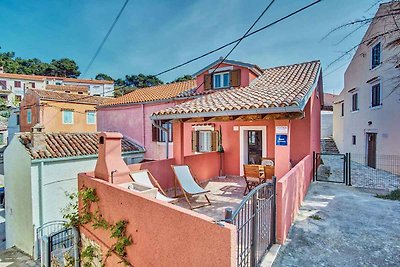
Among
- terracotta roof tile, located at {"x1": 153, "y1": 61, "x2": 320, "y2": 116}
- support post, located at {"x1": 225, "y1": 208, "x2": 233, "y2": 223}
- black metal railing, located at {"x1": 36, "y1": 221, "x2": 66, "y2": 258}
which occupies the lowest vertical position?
black metal railing, located at {"x1": 36, "y1": 221, "x2": 66, "y2": 258}

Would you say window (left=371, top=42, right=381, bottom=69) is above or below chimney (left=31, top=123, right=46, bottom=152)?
above

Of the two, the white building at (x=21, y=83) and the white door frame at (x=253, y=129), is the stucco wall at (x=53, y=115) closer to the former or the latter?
the white building at (x=21, y=83)

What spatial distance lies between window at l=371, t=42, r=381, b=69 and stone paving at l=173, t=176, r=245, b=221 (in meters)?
12.3

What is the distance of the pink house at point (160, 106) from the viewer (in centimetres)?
1154

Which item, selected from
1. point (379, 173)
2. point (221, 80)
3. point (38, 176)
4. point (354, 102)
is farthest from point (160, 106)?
point (354, 102)

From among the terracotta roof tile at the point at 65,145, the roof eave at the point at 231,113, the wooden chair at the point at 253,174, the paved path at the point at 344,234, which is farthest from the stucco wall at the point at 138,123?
the paved path at the point at 344,234

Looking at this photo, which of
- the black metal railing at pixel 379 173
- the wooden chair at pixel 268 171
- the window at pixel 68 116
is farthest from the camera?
the window at pixel 68 116

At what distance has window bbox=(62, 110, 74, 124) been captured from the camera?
82.8 feet

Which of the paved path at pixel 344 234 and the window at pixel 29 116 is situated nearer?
the paved path at pixel 344 234

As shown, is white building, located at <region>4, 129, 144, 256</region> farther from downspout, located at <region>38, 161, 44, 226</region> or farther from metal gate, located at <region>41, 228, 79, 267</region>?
metal gate, located at <region>41, 228, 79, 267</region>

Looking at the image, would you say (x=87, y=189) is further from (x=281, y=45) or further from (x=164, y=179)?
(x=281, y=45)

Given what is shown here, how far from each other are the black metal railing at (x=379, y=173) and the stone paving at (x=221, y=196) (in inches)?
213

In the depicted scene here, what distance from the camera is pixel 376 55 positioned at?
47.1 ft

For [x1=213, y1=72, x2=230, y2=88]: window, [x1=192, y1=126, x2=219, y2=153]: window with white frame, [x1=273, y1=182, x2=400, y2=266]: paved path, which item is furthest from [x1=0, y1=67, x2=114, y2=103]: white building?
[x1=273, y1=182, x2=400, y2=266]: paved path
